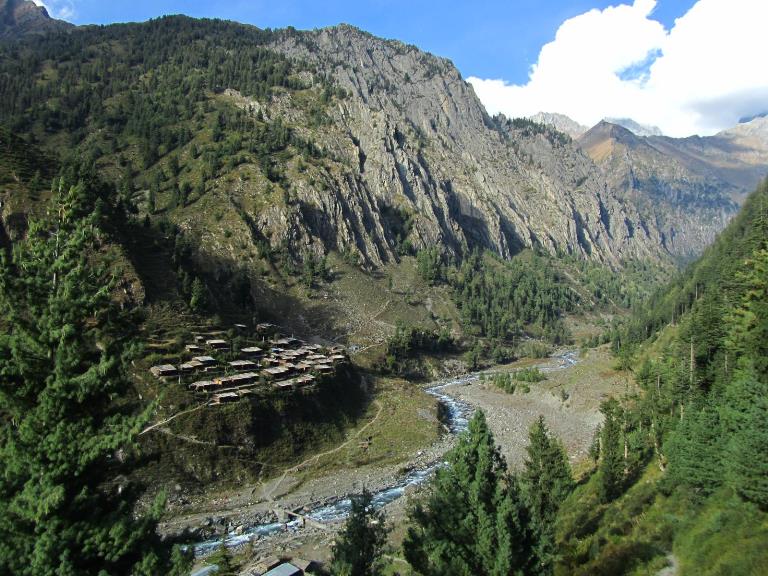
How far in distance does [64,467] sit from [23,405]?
2.13m

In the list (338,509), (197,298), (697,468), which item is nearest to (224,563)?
(338,509)

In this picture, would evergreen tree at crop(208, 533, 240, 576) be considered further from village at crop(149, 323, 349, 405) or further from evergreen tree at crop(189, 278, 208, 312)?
evergreen tree at crop(189, 278, 208, 312)

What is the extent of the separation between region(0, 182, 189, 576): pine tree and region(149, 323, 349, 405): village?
47.0 m

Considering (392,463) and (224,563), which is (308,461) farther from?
(224,563)

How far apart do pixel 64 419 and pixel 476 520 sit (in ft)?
53.3

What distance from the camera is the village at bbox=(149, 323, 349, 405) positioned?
5988 cm

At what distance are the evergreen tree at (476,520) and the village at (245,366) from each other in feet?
139

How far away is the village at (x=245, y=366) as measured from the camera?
59.9m

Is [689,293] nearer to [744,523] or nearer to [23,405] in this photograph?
[744,523]

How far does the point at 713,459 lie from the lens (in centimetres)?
3042

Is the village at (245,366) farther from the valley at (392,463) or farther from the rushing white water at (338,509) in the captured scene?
the rushing white water at (338,509)

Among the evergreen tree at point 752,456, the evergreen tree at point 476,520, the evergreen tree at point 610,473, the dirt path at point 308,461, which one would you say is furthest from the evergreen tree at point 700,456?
the dirt path at point 308,461

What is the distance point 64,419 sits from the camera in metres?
12.6

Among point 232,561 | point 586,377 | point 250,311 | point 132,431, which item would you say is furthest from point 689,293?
point 132,431
